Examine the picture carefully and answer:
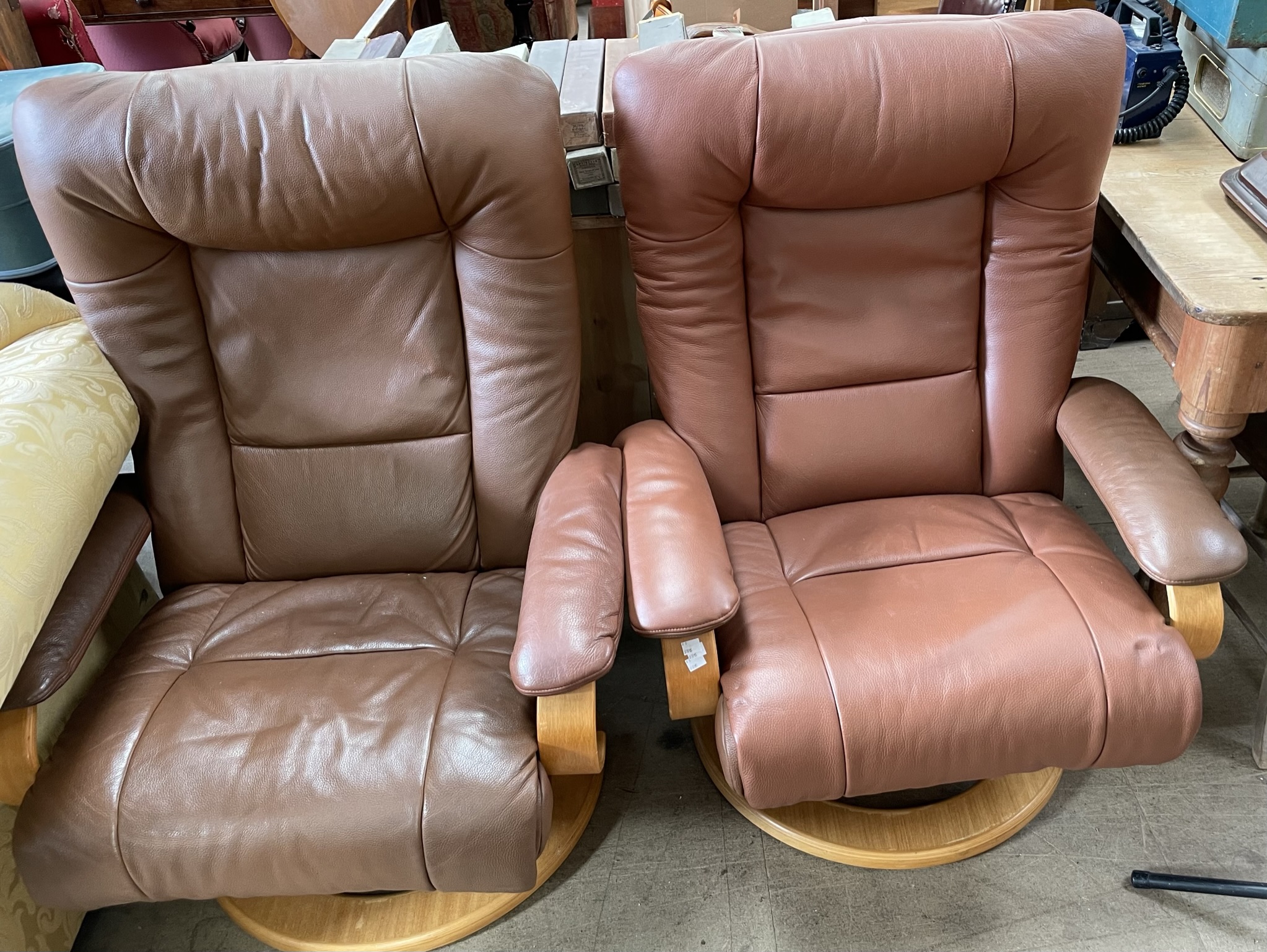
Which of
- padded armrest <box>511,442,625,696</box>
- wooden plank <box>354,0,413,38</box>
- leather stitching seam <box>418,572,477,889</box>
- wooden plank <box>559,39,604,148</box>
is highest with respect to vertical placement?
wooden plank <box>354,0,413,38</box>

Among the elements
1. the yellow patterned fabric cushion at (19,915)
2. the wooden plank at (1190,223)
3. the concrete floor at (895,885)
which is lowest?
the concrete floor at (895,885)

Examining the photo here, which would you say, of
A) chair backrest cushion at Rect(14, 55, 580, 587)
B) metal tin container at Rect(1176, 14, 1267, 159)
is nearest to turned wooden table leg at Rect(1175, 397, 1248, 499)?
metal tin container at Rect(1176, 14, 1267, 159)

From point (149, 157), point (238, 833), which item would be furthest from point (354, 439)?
point (238, 833)

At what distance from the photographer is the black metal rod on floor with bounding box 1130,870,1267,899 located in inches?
53.1

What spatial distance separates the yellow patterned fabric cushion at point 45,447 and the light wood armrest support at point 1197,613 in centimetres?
148

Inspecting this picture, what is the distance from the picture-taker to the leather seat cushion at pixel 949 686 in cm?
121

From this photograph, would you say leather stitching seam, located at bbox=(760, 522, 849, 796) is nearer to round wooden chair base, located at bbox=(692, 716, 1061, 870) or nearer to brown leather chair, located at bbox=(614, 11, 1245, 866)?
brown leather chair, located at bbox=(614, 11, 1245, 866)

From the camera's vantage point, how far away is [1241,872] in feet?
4.71

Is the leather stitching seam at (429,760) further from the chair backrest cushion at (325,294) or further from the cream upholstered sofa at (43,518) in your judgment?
the cream upholstered sofa at (43,518)

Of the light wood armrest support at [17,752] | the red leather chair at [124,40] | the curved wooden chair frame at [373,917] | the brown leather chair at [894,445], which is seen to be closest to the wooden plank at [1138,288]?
the brown leather chair at [894,445]

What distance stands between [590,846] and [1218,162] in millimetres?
1573

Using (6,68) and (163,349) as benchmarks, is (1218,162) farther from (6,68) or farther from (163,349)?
(6,68)

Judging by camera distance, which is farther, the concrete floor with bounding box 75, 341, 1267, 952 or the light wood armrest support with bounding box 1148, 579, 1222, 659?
the concrete floor with bounding box 75, 341, 1267, 952

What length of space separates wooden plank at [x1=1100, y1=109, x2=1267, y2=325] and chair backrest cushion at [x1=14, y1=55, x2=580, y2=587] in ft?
2.86
